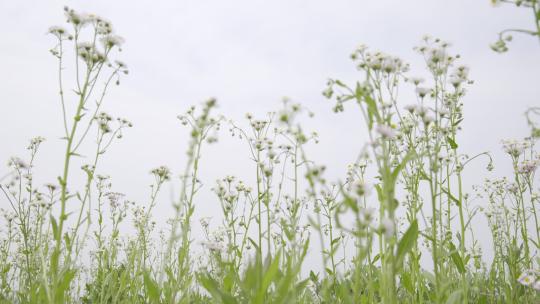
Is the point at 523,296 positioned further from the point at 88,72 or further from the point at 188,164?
the point at 88,72

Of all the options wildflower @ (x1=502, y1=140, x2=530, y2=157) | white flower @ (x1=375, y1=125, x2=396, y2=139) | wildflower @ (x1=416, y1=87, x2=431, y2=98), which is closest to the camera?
white flower @ (x1=375, y1=125, x2=396, y2=139)

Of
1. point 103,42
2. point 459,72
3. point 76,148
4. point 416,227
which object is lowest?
point 416,227

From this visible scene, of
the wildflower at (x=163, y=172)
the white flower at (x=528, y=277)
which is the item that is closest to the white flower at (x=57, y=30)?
the wildflower at (x=163, y=172)

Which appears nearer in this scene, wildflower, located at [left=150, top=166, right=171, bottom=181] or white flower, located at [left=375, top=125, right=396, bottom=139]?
white flower, located at [left=375, top=125, right=396, bottom=139]

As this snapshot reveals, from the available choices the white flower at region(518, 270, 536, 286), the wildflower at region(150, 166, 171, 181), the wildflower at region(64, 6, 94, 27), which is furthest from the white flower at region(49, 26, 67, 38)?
the white flower at region(518, 270, 536, 286)

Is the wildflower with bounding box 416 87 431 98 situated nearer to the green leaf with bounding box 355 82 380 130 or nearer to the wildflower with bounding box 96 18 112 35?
the green leaf with bounding box 355 82 380 130

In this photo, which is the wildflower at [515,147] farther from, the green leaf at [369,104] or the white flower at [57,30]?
A: the white flower at [57,30]

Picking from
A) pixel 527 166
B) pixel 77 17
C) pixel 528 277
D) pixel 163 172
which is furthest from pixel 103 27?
pixel 527 166

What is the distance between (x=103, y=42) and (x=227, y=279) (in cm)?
198

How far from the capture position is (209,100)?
212cm

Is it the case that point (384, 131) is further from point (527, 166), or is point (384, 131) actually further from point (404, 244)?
point (527, 166)

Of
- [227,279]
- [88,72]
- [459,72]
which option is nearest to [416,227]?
[227,279]

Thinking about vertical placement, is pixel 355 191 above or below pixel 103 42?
below

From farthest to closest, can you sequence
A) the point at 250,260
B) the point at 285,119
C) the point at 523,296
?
the point at 523,296 → the point at 285,119 → the point at 250,260
